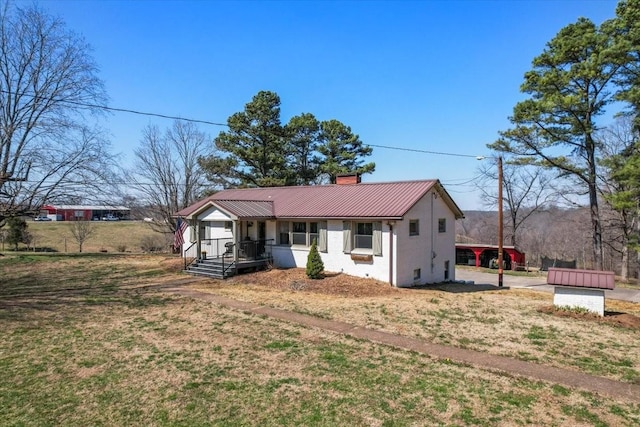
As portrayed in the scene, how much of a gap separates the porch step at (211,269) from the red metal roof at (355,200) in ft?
9.56

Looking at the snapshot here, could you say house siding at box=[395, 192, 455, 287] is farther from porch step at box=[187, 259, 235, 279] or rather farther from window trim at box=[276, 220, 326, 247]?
porch step at box=[187, 259, 235, 279]

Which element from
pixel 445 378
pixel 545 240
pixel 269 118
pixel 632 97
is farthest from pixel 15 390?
pixel 545 240

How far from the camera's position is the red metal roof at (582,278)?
1070 centimetres

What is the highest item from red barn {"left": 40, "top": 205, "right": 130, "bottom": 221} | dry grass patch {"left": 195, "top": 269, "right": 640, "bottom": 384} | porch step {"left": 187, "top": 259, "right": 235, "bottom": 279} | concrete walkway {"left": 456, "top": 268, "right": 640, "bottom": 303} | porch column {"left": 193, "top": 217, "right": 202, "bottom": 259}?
red barn {"left": 40, "top": 205, "right": 130, "bottom": 221}

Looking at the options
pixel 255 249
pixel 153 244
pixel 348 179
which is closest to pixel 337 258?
pixel 255 249

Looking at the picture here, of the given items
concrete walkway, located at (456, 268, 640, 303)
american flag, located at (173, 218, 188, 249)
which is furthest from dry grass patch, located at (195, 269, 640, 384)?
american flag, located at (173, 218, 188, 249)

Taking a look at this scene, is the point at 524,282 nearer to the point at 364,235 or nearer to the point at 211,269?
the point at 364,235

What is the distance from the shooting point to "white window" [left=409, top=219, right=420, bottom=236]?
1717 centimetres

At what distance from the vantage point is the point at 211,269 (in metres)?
18.6

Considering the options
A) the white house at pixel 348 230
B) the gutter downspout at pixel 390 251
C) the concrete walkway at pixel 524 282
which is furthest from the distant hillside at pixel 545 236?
the gutter downspout at pixel 390 251

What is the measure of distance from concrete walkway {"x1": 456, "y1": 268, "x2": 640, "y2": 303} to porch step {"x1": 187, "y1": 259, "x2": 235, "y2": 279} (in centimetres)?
1384

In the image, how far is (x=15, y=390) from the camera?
593 cm

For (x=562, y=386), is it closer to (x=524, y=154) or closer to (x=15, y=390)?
(x=15, y=390)

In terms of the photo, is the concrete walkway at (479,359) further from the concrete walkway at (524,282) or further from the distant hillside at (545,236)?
the distant hillside at (545,236)
